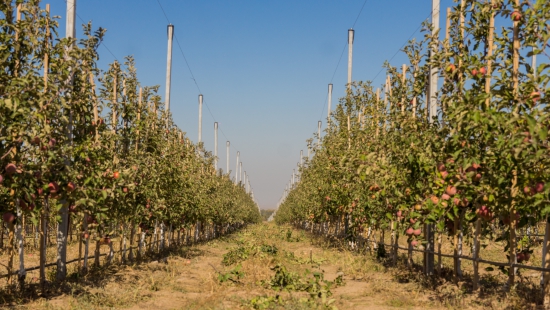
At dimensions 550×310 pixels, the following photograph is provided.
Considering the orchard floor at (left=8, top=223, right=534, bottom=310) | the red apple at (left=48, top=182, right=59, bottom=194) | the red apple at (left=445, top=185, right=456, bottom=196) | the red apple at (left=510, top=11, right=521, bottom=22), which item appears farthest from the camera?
the orchard floor at (left=8, top=223, right=534, bottom=310)

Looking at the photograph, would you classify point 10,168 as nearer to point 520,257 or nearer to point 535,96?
point 535,96

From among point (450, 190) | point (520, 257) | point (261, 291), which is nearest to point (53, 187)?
point (261, 291)

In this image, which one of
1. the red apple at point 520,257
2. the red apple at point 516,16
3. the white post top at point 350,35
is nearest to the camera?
the red apple at point 516,16

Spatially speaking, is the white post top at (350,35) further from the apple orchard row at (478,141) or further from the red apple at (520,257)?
the red apple at (520,257)

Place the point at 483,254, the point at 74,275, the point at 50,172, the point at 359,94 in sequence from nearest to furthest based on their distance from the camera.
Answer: the point at 50,172 → the point at 74,275 → the point at 483,254 → the point at 359,94

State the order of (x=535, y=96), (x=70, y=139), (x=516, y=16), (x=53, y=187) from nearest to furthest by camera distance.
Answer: (x=535, y=96)
(x=516, y=16)
(x=53, y=187)
(x=70, y=139)

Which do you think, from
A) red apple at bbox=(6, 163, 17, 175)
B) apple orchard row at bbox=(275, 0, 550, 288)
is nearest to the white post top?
apple orchard row at bbox=(275, 0, 550, 288)

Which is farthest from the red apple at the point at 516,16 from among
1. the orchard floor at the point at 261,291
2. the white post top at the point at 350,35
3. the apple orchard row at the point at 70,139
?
the white post top at the point at 350,35

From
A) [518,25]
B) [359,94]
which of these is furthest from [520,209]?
[359,94]

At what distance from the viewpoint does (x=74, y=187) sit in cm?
850

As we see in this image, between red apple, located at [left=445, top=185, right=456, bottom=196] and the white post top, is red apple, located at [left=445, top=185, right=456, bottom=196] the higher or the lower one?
→ the lower one

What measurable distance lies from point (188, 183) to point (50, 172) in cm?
1066

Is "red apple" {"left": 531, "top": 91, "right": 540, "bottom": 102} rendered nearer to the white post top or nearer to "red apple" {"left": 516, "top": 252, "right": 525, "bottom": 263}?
"red apple" {"left": 516, "top": 252, "right": 525, "bottom": 263}

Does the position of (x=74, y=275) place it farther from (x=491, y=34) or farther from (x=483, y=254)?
(x=483, y=254)
